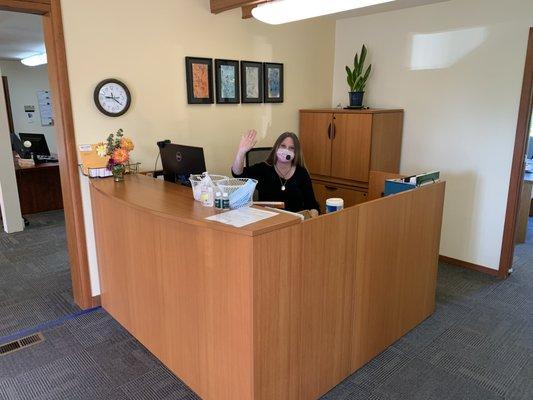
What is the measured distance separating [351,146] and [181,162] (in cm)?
200

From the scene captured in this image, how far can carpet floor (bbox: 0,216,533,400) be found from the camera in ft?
7.53

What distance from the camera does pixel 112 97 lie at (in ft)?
10.0

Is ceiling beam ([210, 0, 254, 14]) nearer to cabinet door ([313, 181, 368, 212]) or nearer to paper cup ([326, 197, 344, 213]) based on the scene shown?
paper cup ([326, 197, 344, 213])

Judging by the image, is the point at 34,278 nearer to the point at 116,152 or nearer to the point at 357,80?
the point at 116,152

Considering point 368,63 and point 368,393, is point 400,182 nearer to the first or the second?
point 368,393

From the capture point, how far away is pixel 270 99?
167 inches

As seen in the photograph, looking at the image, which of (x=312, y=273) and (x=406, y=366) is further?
(x=406, y=366)

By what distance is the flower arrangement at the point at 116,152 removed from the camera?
2.88m

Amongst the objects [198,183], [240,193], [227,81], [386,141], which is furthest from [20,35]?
[240,193]

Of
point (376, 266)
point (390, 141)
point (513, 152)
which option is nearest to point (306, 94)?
point (390, 141)

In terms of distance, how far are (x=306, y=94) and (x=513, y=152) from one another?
211cm

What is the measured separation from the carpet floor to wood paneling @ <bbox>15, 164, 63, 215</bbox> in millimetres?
3377

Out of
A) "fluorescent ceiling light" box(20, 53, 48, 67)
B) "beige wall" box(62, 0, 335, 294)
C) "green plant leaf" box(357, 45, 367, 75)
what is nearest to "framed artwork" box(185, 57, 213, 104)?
"beige wall" box(62, 0, 335, 294)

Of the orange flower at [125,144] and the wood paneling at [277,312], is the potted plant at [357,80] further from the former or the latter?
the wood paneling at [277,312]
